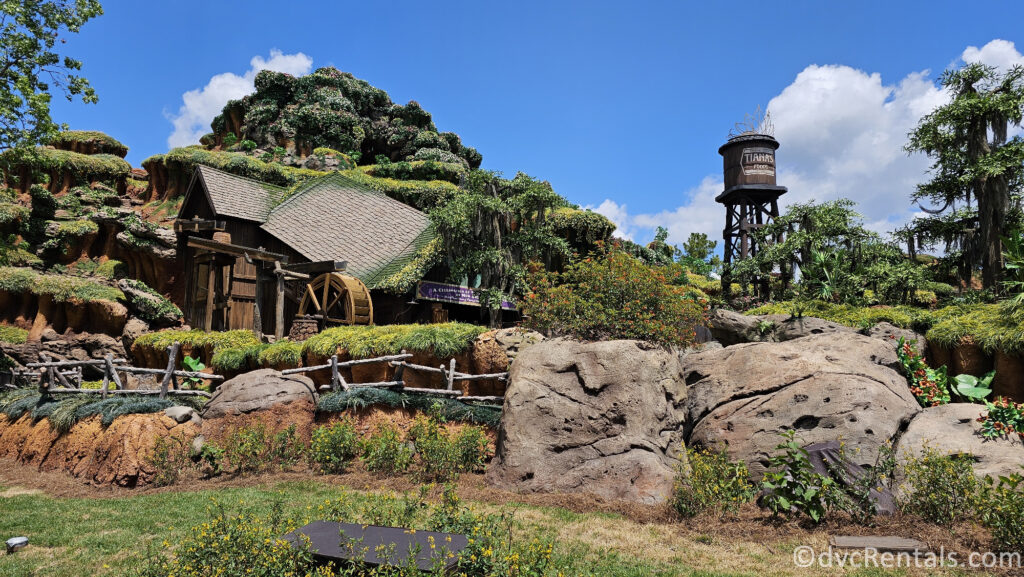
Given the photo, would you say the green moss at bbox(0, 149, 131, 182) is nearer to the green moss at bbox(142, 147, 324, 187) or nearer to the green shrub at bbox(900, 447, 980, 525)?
the green moss at bbox(142, 147, 324, 187)

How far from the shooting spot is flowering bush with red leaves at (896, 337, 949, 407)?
385 inches

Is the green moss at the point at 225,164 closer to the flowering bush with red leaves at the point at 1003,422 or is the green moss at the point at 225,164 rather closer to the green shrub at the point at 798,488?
the green shrub at the point at 798,488

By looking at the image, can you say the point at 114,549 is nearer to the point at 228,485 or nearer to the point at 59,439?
the point at 228,485

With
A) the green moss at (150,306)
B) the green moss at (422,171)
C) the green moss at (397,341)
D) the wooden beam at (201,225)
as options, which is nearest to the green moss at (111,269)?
the green moss at (150,306)

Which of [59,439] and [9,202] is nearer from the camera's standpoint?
[59,439]

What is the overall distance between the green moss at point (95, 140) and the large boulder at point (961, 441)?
48.6 metres

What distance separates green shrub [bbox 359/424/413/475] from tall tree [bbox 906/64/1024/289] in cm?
1592

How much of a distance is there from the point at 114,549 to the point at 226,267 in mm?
17890

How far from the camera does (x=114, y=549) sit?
22.5 ft

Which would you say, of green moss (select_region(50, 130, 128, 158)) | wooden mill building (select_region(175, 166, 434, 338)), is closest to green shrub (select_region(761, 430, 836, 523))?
wooden mill building (select_region(175, 166, 434, 338))

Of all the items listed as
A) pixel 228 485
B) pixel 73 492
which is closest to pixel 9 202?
pixel 73 492

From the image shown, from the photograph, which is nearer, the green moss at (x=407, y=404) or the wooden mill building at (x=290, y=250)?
the green moss at (x=407, y=404)

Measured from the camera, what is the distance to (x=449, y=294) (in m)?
21.0

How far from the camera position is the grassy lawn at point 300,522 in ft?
19.9
